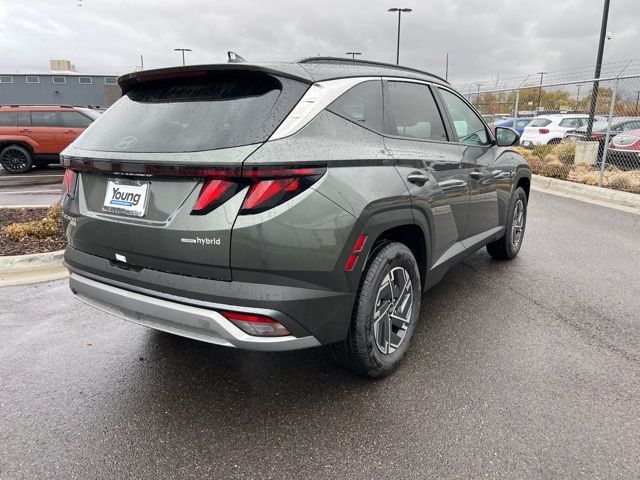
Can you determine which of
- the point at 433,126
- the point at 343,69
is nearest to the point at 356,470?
the point at 343,69

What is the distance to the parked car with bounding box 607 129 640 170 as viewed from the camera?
1055 cm

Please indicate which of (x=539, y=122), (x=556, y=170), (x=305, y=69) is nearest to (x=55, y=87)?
(x=539, y=122)

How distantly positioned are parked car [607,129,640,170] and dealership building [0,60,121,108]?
7105cm

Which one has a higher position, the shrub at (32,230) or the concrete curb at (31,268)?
the shrub at (32,230)

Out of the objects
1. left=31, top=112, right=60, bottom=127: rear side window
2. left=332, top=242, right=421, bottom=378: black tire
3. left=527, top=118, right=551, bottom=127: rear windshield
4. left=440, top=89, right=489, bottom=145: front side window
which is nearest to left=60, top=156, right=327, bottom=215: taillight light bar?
left=332, top=242, right=421, bottom=378: black tire

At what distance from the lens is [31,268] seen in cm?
478

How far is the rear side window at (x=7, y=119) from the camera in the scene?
12.7m

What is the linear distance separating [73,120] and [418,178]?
12744mm

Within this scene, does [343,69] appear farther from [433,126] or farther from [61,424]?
[61,424]

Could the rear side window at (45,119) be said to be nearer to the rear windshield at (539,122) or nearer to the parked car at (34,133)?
the parked car at (34,133)

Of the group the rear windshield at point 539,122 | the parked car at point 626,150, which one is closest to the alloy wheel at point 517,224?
the parked car at point 626,150

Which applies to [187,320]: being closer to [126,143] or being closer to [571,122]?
[126,143]

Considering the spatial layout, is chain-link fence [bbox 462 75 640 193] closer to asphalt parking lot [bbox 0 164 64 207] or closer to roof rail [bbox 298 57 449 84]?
roof rail [bbox 298 57 449 84]

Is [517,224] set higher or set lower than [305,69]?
lower
